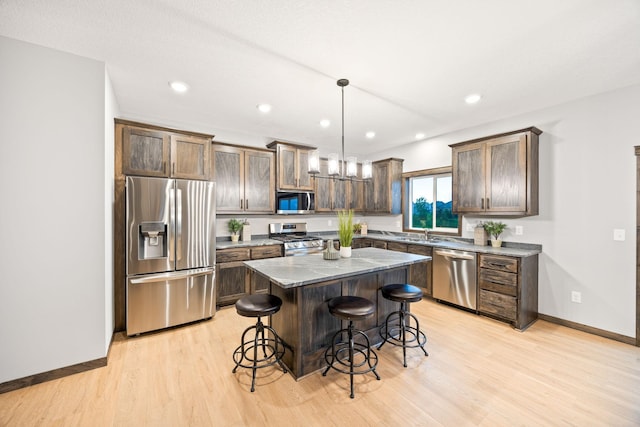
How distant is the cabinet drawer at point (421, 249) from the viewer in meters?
4.15

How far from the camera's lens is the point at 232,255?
3.88 m

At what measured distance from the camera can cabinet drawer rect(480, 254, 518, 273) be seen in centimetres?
322

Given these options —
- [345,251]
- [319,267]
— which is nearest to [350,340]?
[319,267]

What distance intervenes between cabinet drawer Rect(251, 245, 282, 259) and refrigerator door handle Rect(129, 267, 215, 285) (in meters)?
0.74

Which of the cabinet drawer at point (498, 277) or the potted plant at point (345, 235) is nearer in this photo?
the potted plant at point (345, 235)

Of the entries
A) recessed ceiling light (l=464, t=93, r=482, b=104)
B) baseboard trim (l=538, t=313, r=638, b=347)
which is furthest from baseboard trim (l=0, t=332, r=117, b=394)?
baseboard trim (l=538, t=313, r=638, b=347)

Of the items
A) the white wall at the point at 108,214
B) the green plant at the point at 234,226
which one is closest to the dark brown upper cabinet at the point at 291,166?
the green plant at the point at 234,226

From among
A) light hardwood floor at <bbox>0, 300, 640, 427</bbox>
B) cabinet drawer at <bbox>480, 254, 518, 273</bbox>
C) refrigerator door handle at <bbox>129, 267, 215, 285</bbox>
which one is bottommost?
light hardwood floor at <bbox>0, 300, 640, 427</bbox>

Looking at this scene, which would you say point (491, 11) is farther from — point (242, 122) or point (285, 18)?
point (242, 122)

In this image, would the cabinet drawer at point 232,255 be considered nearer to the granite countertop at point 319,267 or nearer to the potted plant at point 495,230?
the granite countertop at point 319,267

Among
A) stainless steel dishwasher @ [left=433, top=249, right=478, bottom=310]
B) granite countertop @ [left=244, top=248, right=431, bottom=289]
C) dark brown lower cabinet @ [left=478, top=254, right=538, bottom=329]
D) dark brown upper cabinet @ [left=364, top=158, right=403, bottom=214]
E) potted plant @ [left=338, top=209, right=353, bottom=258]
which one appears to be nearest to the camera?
granite countertop @ [left=244, top=248, right=431, bottom=289]

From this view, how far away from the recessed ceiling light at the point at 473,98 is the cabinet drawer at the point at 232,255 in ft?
11.5

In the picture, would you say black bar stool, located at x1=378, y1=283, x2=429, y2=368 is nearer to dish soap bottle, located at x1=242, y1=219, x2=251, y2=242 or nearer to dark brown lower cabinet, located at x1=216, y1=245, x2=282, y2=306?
dark brown lower cabinet, located at x1=216, y1=245, x2=282, y2=306

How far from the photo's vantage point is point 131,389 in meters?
2.12
